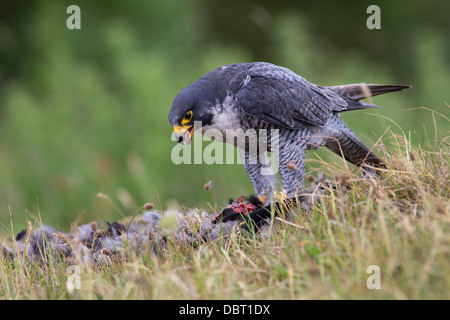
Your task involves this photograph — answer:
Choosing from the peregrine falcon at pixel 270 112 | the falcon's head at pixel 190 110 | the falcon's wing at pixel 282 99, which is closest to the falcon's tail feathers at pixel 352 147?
the peregrine falcon at pixel 270 112

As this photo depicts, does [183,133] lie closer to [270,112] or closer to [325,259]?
[270,112]

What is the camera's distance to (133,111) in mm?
6336

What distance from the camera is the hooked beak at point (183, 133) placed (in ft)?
8.98

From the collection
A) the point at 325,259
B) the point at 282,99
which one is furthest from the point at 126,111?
the point at 325,259

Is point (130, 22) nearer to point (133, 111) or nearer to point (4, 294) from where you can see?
point (133, 111)

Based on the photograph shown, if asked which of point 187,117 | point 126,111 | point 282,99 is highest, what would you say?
point 126,111

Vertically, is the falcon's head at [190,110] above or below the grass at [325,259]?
above

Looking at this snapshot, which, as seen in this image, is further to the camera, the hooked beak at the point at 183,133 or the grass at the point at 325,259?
the hooked beak at the point at 183,133

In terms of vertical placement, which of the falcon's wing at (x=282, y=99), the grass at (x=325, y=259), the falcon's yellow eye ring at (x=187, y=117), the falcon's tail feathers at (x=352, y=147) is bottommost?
the grass at (x=325, y=259)

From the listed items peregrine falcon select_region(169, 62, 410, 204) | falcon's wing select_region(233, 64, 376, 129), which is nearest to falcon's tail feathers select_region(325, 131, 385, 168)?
peregrine falcon select_region(169, 62, 410, 204)

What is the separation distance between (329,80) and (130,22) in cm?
444

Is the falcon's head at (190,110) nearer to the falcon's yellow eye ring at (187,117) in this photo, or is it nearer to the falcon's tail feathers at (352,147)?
the falcon's yellow eye ring at (187,117)

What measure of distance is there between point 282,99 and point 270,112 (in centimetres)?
12

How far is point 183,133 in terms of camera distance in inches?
108
